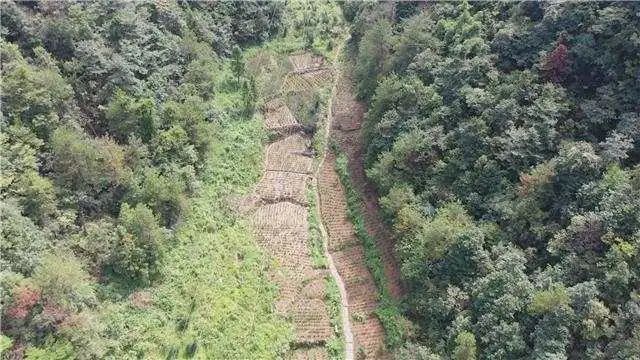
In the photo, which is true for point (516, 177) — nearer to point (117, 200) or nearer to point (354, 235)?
point (354, 235)

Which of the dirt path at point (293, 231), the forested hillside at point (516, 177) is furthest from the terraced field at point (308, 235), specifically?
the forested hillside at point (516, 177)

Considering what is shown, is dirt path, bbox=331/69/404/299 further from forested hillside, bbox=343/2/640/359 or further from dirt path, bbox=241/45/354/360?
dirt path, bbox=241/45/354/360

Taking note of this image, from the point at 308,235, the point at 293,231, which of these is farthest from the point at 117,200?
the point at 308,235

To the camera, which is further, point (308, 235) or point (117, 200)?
point (308, 235)

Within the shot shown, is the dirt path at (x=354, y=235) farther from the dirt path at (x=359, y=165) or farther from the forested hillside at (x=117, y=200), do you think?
the forested hillside at (x=117, y=200)

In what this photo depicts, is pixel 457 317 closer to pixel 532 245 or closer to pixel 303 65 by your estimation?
pixel 532 245

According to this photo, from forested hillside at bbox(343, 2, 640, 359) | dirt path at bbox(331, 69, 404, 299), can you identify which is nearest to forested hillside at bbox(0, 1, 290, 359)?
dirt path at bbox(331, 69, 404, 299)
